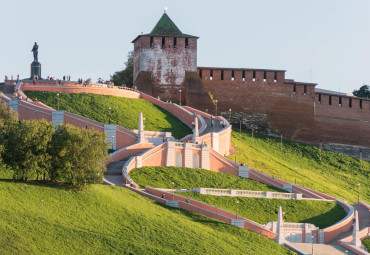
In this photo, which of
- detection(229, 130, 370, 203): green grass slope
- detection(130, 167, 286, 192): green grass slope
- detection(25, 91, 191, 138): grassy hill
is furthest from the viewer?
detection(25, 91, 191, 138): grassy hill

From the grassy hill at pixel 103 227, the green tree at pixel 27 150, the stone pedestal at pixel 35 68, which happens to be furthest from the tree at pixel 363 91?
the green tree at pixel 27 150

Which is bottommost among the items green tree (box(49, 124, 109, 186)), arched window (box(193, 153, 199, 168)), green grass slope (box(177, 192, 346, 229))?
green grass slope (box(177, 192, 346, 229))

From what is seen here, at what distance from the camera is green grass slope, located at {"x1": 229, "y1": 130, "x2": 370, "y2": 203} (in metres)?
66.6

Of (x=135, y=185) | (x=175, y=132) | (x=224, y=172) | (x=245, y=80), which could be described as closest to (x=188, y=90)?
(x=245, y=80)

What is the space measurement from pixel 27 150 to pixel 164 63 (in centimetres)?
3304

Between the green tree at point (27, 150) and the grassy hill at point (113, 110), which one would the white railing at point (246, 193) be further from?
the grassy hill at point (113, 110)

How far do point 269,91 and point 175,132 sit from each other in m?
13.7

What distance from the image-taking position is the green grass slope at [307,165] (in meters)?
66.6

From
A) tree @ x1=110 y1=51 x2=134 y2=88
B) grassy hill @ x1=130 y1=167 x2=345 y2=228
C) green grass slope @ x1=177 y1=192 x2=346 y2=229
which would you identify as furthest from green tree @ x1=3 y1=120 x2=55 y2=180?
tree @ x1=110 y1=51 x2=134 y2=88

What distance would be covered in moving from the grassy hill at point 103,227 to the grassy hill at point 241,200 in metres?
4.07

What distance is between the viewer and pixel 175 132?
68.1 m

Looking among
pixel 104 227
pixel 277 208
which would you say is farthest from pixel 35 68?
pixel 104 227

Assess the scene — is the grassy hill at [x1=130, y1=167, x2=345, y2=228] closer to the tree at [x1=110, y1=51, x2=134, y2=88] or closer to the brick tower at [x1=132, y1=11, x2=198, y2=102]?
the brick tower at [x1=132, y1=11, x2=198, y2=102]

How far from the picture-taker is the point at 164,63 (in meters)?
77.7
